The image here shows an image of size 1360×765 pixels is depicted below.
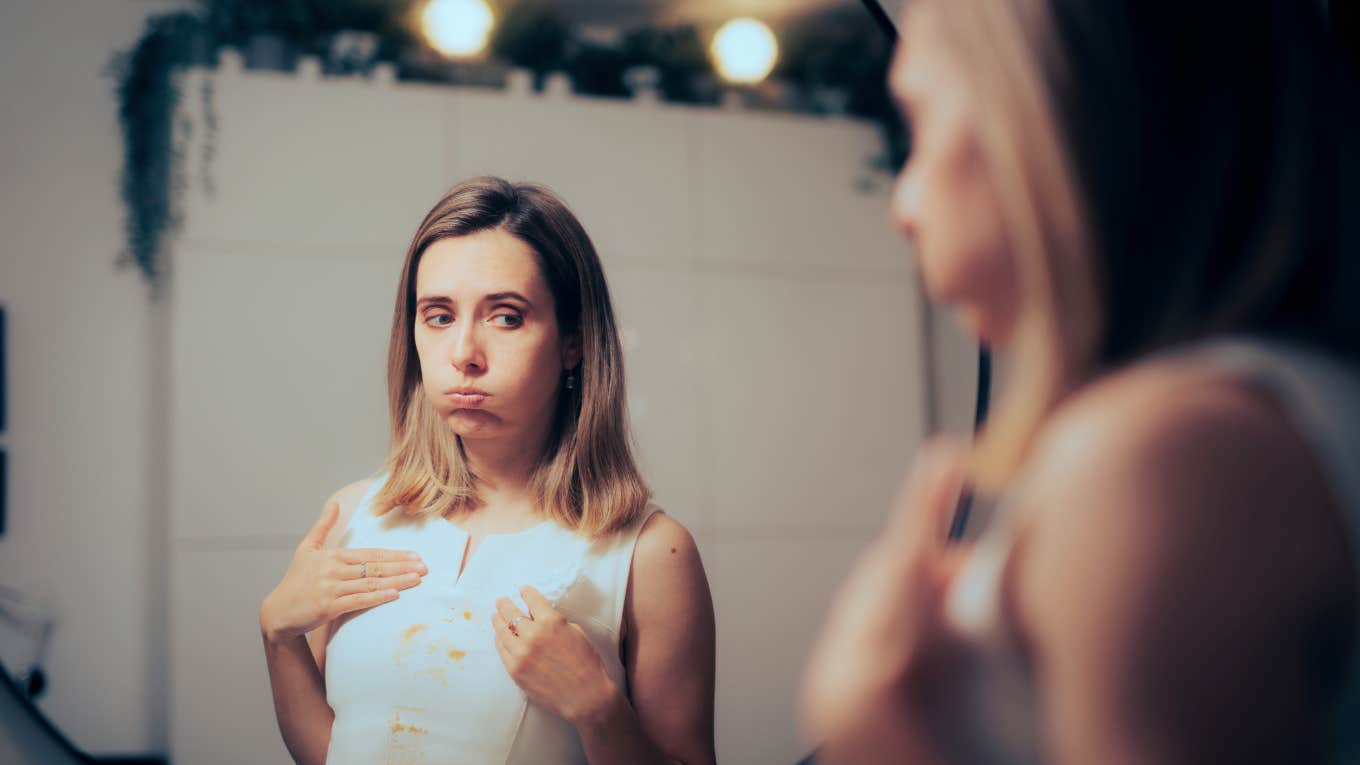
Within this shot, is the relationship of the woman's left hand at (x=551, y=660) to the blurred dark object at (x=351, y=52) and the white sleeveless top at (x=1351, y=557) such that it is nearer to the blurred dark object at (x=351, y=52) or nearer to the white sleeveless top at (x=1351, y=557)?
the white sleeveless top at (x=1351, y=557)

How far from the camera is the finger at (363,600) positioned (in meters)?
0.61

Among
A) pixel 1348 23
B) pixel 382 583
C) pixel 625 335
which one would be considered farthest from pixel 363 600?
pixel 1348 23

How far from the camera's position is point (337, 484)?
0.70 metres

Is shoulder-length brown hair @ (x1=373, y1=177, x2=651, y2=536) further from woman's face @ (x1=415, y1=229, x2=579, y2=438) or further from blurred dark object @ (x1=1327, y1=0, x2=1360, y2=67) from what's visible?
blurred dark object @ (x1=1327, y1=0, x2=1360, y2=67)

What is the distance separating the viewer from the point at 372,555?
2.07 ft

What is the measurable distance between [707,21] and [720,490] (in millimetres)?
388

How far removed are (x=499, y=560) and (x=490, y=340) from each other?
5.4 inches

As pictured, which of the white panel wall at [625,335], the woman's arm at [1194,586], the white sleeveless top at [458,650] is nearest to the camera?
the woman's arm at [1194,586]

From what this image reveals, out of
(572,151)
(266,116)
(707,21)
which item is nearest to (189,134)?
(266,116)

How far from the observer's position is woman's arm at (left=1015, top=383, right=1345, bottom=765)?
0.24 metres

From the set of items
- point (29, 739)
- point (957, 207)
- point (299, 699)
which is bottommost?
point (29, 739)

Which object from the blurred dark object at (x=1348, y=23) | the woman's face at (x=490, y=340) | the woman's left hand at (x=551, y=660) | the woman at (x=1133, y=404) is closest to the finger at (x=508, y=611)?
the woman's left hand at (x=551, y=660)

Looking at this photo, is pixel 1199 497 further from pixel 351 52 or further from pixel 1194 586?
pixel 351 52

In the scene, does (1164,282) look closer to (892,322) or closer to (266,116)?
(892,322)
